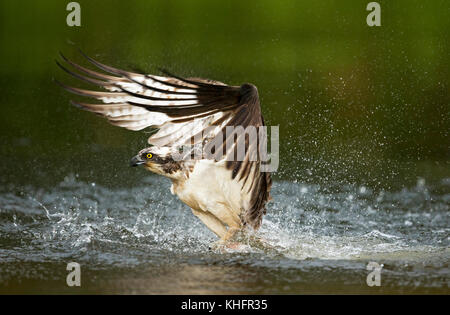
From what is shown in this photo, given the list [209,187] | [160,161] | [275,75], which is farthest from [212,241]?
[275,75]

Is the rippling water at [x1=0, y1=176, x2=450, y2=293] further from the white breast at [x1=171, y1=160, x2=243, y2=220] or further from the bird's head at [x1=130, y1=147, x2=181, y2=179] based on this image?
the bird's head at [x1=130, y1=147, x2=181, y2=179]

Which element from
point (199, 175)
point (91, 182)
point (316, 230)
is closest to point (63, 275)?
point (199, 175)

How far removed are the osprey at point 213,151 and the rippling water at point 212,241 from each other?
0.33 m

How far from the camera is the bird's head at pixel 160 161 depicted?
20.1ft

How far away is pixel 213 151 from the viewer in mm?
6012

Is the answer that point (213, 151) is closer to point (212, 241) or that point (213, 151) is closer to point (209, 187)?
point (209, 187)

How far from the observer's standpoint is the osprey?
590 centimetres

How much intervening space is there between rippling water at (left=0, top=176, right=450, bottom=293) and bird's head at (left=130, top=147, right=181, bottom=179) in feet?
2.03

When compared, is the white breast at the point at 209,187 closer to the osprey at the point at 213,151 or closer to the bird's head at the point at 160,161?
the osprey at the point at 213,151

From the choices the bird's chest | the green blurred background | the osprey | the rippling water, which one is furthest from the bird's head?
the green blurred background

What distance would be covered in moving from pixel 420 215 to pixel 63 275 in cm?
388

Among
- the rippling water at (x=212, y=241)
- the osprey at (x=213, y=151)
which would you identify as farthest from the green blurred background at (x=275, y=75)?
the osprey at (x=213, y=151)

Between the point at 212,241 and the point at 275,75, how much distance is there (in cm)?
726

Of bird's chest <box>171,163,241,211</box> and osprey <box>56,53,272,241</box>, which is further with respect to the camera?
bird's chest <box>171,163,241,211</box>
